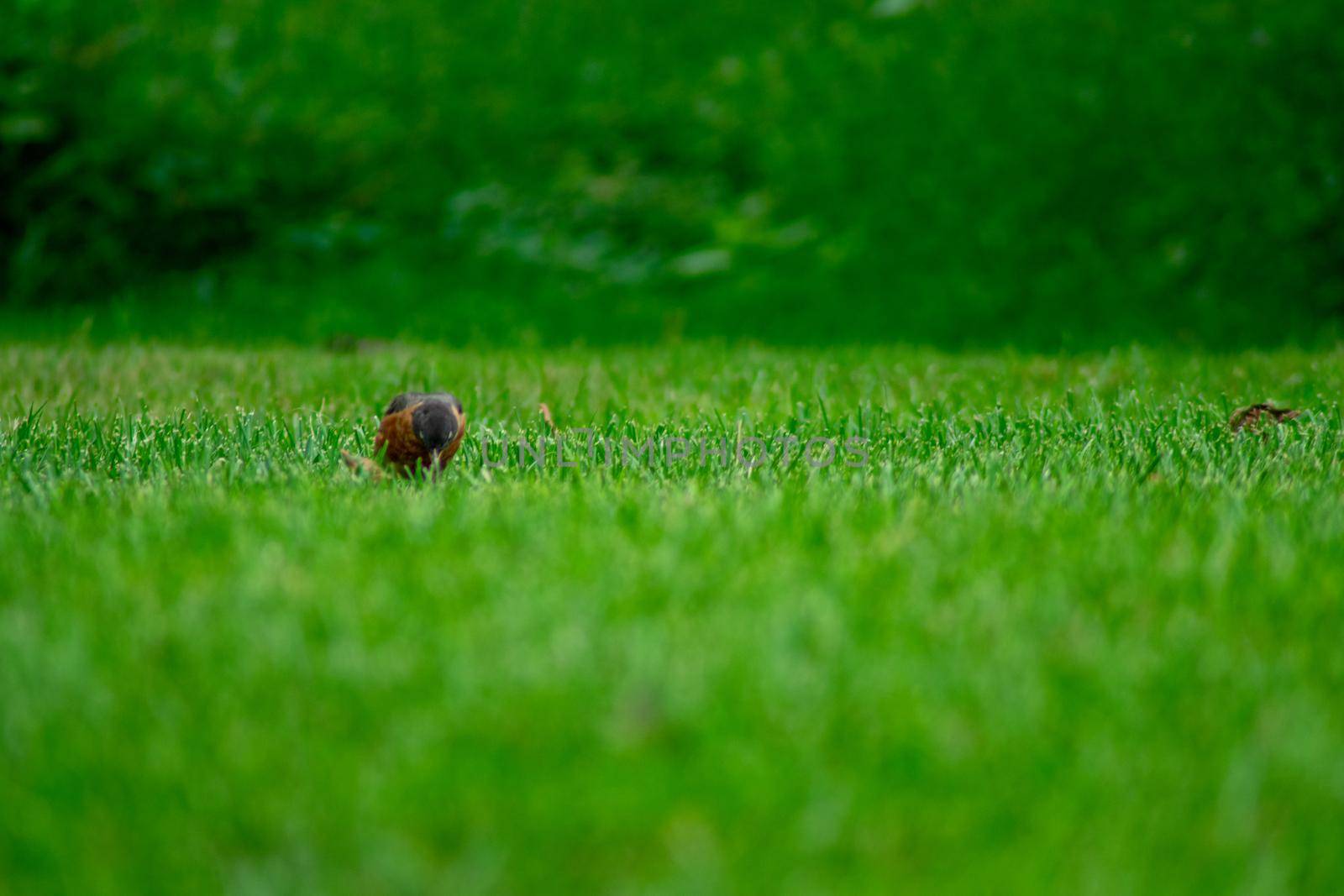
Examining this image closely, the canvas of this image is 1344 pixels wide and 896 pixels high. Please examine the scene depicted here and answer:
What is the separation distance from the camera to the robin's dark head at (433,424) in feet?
11.0

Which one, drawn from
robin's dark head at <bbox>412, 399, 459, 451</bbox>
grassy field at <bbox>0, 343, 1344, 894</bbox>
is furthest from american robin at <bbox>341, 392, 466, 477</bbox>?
grassy field at <bbox>0, 343, 1344, 894</bbox>

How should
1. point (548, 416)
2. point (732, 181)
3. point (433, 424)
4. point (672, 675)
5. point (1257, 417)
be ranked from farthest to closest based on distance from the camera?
point (732, 181), point (548, 416), point (1257, 417), point (433, 424), point (672, 675)

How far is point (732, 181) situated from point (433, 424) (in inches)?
242


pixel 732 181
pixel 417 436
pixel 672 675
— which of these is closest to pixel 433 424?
pixel 417 436

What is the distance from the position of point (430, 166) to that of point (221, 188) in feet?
5.21

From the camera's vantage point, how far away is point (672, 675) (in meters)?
1.93

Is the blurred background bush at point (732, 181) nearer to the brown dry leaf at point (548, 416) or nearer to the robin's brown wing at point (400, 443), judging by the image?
the brown dry leaf at point (548, 416)

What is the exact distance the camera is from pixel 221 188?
336 inches

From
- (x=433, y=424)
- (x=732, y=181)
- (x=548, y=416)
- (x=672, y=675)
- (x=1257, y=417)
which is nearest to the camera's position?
(x=672, y=675)

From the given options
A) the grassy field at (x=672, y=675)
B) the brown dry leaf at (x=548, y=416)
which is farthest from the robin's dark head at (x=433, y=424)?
the brown dry leaf at (x=548, y=416)

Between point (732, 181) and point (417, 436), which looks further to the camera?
point (732, 181)

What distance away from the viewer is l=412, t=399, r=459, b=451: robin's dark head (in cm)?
334

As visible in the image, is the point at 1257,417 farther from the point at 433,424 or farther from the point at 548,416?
the point at 433,424

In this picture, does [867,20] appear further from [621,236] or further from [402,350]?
[402,350]
